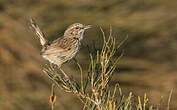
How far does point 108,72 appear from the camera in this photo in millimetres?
2922

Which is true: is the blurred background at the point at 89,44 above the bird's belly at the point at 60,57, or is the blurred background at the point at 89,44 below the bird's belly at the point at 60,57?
above

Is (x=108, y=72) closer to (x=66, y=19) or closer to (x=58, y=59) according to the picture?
(x=58, y=59)

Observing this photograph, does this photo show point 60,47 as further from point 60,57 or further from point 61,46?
point 60,57

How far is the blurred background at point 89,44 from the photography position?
9.05 m

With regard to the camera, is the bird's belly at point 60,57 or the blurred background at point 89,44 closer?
the bird's belly at point 60,57

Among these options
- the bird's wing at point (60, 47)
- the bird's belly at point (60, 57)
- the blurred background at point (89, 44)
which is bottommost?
the bird's belly at point (60, 57)

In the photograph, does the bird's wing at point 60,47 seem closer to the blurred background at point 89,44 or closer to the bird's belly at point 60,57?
the bird's belly at point 60,57

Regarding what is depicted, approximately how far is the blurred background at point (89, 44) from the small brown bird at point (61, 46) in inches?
115

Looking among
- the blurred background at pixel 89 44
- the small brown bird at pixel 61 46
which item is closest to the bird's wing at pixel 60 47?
the small brown bird at pixel 61 46

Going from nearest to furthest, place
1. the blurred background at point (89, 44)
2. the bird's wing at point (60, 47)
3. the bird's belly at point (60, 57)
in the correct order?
1. the bird's belly at point (60, 57)
2. the bird's wing at point (60, 47)
3. the blurred background at point (89, 44)

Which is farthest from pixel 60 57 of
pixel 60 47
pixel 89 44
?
pixel 89 44

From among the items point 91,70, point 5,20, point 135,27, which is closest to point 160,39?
point 135,27

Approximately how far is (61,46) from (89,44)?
7.41 meters

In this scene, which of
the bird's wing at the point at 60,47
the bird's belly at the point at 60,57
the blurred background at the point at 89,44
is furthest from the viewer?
the blurred background at the point at 89,44
